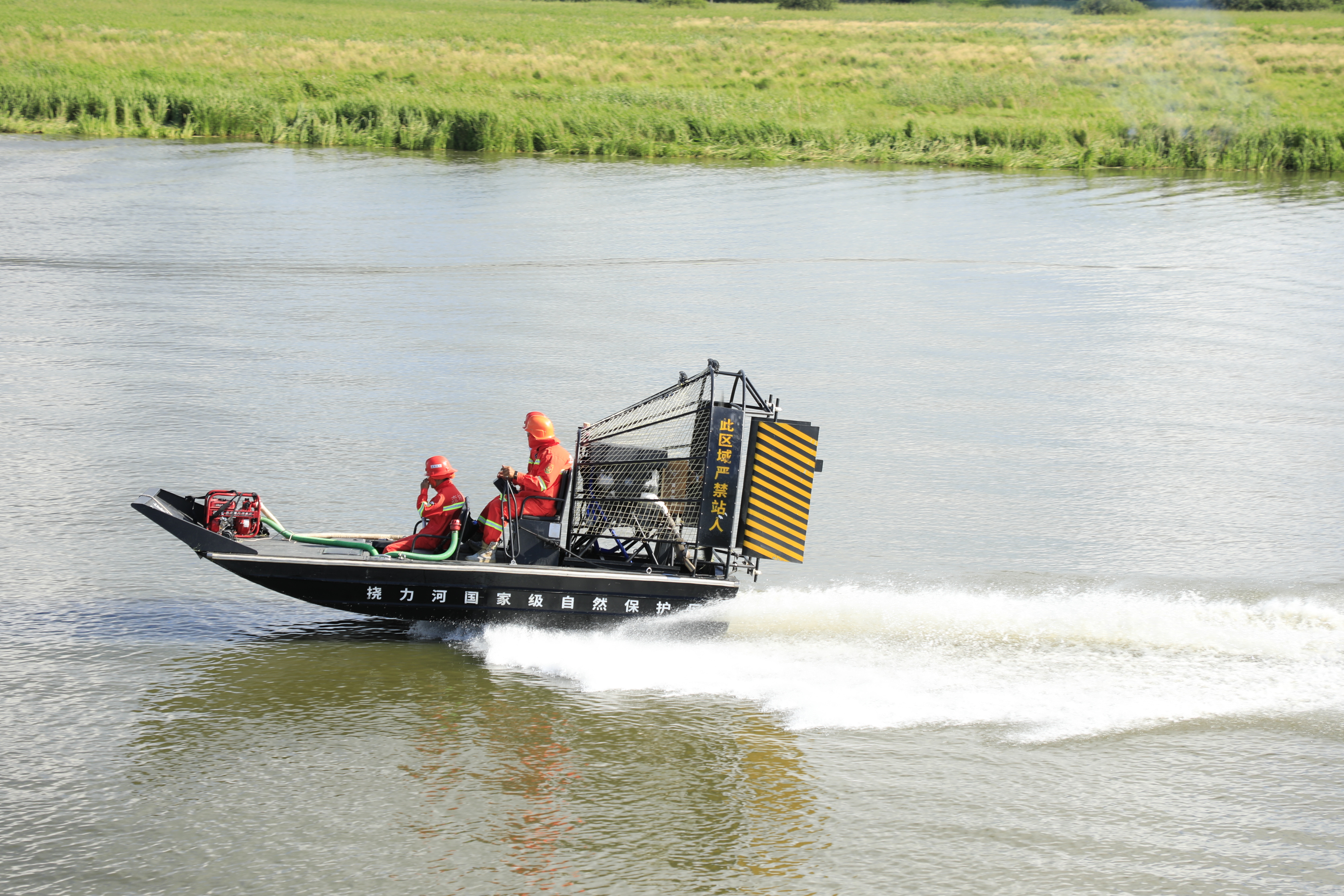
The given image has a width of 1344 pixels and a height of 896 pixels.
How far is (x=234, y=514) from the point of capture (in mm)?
8812

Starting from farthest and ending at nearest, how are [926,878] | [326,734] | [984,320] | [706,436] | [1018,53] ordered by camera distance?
[1018,53] < [984,320] < [706,436] < [326,734] < [926,878]

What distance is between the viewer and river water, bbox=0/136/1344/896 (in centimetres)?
666

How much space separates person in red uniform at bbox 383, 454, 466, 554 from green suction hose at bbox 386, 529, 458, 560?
5 cm

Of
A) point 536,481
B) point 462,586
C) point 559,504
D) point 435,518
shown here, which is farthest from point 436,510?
point 559,504

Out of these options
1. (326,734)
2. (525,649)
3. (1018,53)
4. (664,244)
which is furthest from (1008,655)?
(1018,53)

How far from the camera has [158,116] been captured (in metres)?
34.2

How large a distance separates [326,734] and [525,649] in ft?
4.97

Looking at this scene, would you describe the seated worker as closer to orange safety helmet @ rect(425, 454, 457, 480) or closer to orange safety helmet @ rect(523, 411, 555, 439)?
orange safety helmet @ rect(523, 411, 555, 439)

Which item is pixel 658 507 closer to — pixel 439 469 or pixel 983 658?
pixel 439 469

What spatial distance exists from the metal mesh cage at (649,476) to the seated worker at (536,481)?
0.56 ft

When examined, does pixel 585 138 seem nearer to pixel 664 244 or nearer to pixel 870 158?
pixel 870 158

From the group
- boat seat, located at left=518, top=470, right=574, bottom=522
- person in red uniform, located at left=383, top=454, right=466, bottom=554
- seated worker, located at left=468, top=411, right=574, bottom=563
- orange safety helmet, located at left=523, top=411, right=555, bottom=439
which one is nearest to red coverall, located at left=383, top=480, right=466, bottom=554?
person in red uniform, located at left=383, top=454, right=466, bottom=554

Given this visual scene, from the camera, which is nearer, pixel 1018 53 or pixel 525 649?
pixel 525 649

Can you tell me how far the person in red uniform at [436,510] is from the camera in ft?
28.7
